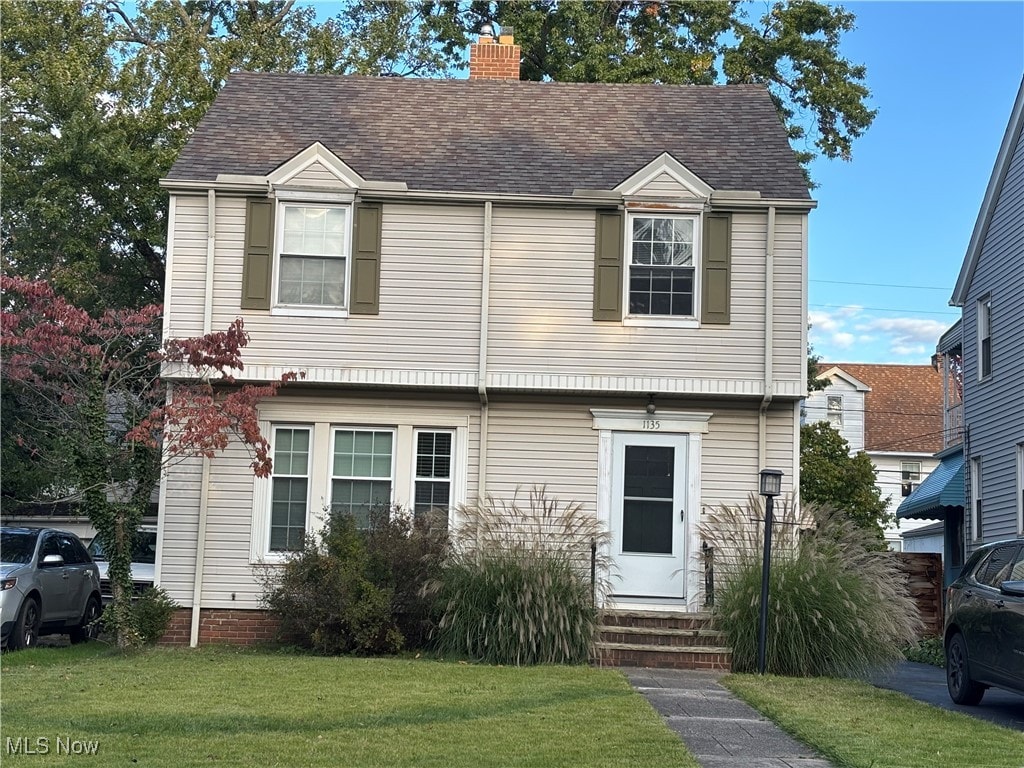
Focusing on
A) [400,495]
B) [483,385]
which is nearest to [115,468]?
[400,495]

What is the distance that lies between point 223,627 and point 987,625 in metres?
8.82

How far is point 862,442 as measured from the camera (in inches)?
1827

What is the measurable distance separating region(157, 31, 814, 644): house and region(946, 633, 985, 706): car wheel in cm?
353

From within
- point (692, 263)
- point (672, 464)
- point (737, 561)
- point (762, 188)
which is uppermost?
point (762, 188)

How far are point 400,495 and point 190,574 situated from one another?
9.07 feet

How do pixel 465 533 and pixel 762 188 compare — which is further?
→ pixel 762 188

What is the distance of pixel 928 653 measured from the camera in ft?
63.9

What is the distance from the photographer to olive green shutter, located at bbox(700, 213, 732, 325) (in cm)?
1554

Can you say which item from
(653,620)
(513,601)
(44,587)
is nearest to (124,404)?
(44,587)

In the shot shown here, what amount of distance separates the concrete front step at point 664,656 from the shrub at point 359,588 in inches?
80.5

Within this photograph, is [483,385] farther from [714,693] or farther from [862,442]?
[862,442]

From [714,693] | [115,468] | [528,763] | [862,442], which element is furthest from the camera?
[862,442]

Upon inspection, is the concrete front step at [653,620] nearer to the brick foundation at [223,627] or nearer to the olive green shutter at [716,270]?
the olive green shutter at [716,270]

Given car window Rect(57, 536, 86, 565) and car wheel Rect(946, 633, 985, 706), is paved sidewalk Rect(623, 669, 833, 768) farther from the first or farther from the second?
car window Rect(57, 536, 86, 565)
